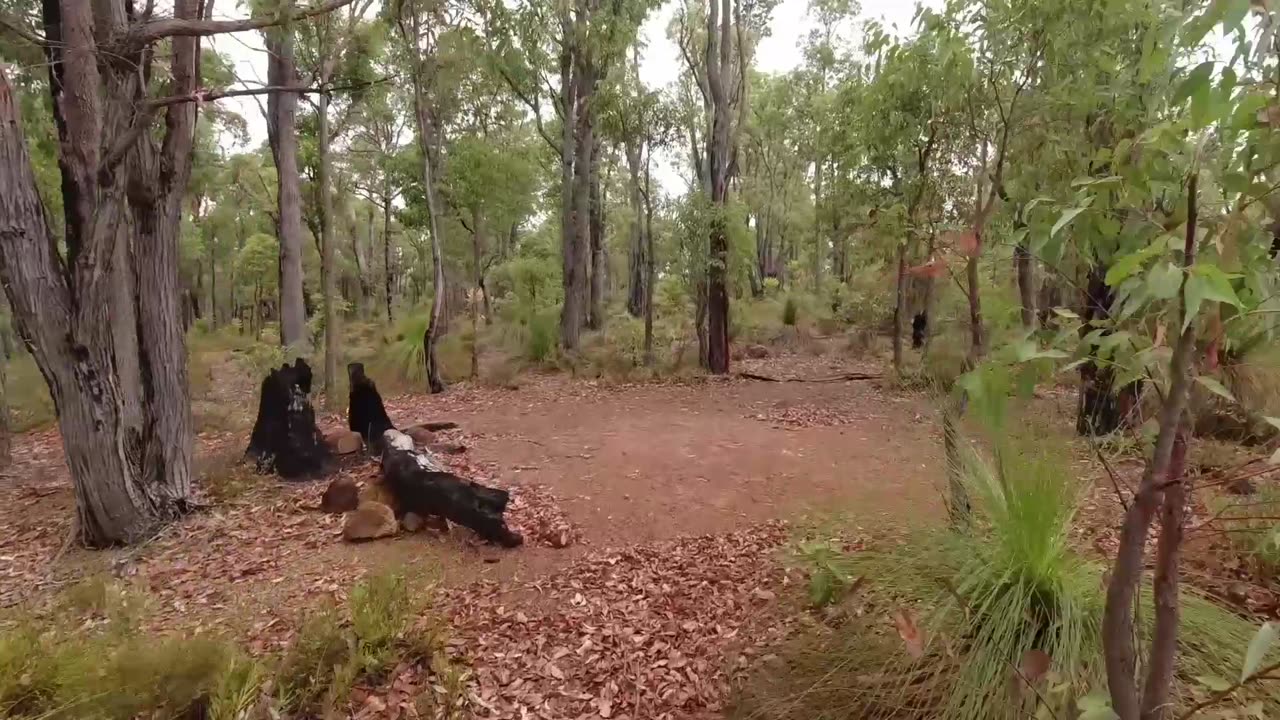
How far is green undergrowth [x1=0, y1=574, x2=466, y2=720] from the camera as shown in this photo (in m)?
2.29

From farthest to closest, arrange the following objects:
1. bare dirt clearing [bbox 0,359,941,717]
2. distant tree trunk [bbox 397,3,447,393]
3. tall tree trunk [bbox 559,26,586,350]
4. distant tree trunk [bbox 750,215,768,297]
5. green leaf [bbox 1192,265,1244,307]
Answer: distant tree trunk [bbox 750,215,768,297] < tall tree trunk [bbox 559,26,586,350] < distant tree trunk [bbox 397,3,447,393] < bare dirt clearing [bbox 0,359,941,717] < green leaf [bbox 1192,265,1244,307]

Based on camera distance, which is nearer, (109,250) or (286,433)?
(109,250)

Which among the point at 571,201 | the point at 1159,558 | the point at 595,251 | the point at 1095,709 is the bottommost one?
the point at 1095,709

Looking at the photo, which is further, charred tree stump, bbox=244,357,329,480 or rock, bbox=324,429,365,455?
rock, bbox=324,429,365,455

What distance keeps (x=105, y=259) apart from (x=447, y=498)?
2.65m

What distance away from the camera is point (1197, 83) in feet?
3.03

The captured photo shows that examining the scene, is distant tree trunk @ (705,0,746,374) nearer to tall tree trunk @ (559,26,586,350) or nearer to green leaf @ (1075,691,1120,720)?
tall tree trunk @ (559,26,586,350)

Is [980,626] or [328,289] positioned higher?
[328,289]

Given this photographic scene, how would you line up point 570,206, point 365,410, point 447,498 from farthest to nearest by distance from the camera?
point 570,206 < point 365,410 < point 447,498

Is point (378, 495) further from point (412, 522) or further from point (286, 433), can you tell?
point (286, 433)

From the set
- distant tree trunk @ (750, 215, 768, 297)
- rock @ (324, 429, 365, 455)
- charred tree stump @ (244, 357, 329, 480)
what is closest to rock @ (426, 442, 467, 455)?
rock @ (324, 429, 365, 455)

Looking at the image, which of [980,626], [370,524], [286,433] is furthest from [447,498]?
[980,626]

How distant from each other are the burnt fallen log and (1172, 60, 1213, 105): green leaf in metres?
3.97

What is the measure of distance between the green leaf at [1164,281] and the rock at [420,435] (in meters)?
6.16
